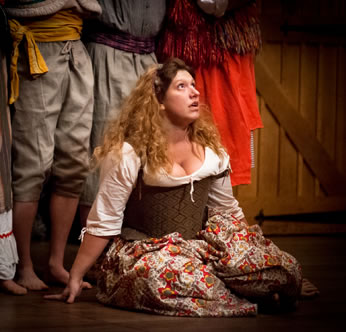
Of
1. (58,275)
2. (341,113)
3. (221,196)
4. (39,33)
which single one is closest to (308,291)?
(221,196)

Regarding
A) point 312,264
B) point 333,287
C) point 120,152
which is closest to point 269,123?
point 312,264

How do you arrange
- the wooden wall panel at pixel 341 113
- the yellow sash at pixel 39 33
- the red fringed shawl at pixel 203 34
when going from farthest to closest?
1. the wooden wall panel at pixel 341 113
2. the red fringed shawl at pixel 203 34
3. the yellow sash at pixel 39 33

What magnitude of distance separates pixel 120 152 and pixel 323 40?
102 inches

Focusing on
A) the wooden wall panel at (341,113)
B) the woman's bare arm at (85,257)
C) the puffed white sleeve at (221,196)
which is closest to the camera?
the woman's bare arm at (85,257)

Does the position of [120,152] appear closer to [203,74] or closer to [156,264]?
[156,264]

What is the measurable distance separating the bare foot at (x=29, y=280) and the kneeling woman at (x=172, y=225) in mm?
276

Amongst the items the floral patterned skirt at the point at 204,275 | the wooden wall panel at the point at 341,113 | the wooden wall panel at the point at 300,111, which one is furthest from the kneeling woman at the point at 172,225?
the wooden wall panel at the point at 341,113

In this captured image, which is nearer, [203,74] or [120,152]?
[120,152]

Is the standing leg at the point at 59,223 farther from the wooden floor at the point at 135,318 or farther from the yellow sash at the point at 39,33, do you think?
the yellow sash at the point at 39,33

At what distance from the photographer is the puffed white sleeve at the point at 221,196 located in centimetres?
278

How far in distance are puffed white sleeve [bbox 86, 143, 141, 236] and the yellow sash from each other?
21.5 inches

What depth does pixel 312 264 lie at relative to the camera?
360 cm

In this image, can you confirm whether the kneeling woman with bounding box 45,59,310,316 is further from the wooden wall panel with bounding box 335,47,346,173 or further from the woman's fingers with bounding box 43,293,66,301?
the wooden wall panel with bounding box 335,47,346,173

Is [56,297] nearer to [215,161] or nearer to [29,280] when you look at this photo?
[29,280]
